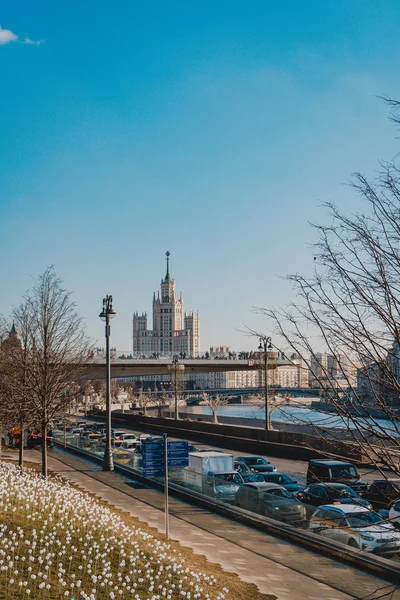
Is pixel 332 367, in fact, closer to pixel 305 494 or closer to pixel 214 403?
pixel 305 494

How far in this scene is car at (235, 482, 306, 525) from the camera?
17734 mm

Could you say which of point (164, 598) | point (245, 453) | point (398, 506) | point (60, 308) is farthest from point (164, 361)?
point (164, 598)

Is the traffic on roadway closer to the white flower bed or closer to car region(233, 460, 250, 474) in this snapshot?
car region(233, 460, 250, 474)

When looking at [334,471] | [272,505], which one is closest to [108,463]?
[334,471]

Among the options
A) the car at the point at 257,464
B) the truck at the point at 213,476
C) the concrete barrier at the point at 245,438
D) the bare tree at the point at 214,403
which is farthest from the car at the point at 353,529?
the bare tree at the point at 214,403

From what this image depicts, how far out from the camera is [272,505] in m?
18.9

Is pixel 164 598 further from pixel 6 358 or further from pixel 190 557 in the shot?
pixel 6 358

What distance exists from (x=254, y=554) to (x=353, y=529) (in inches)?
104

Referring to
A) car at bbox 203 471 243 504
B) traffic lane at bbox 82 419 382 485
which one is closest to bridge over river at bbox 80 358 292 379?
traffic lane at bbox 82 419 382 485

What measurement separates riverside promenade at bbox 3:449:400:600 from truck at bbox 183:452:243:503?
0.84 meters

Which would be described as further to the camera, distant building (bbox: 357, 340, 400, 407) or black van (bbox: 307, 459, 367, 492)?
black van (bbox: 307, 459, 367, 492)

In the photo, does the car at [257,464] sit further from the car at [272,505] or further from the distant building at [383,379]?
the distant building at [383,379]

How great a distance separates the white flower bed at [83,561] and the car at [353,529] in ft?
12.7

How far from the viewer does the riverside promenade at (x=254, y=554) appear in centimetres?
1317
